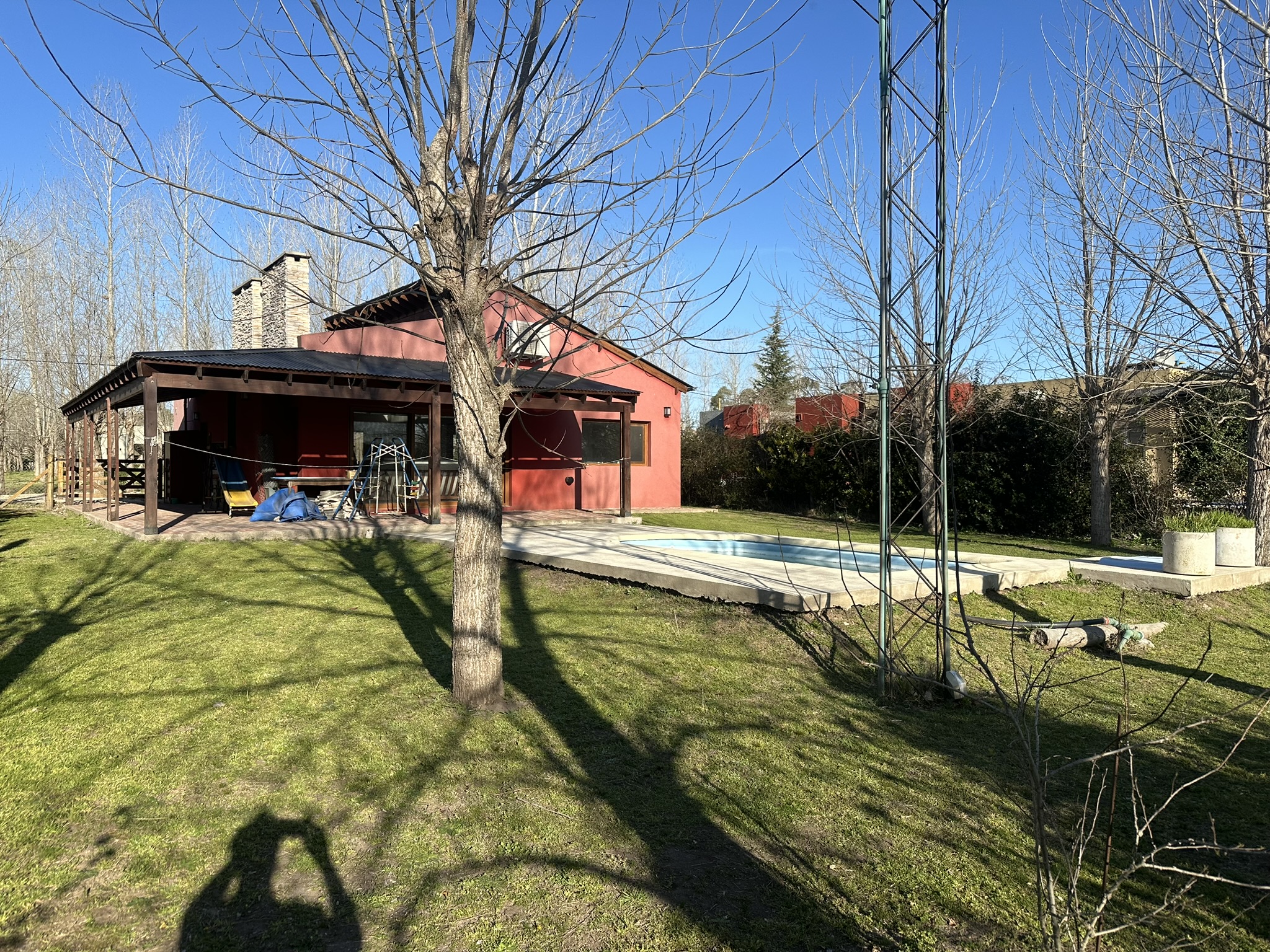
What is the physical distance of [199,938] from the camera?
92.3 inches

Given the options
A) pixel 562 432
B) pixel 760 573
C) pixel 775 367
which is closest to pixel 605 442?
pixel 562 432

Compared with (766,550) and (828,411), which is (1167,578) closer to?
(766,550)

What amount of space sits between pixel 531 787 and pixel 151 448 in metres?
8.19

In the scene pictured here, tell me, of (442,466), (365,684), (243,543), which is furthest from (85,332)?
(365,684)

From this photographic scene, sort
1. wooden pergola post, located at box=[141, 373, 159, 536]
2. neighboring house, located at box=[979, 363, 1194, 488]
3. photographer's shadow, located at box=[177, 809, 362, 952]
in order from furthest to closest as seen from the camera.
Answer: neighboring house, located at box=[979, 363, 1194, 488] < wooden pergola post, located at box=[141, 373, 159, 536] < photographer's shadow, located at box=[177, 809, 362, 952]

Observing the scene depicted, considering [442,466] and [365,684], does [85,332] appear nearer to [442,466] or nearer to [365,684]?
[442,466]

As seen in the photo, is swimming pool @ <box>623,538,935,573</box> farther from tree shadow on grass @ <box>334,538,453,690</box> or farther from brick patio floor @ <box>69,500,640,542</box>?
tree shadow on grass @ <box>334,538,453,690</box>

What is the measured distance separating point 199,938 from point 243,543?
7.65 m

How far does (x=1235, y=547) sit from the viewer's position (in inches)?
306

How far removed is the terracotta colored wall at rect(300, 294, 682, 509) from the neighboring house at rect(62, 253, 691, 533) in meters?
0.03

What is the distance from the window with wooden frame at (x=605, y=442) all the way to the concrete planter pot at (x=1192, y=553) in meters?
10.0

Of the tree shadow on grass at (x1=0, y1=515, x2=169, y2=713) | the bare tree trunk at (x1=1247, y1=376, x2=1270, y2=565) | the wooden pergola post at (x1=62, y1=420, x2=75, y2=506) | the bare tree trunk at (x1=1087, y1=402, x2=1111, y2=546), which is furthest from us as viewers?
the wooden pergola post at (x1=62, y1=420, x2=75, y2=506)

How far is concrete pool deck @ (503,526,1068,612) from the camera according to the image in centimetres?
597

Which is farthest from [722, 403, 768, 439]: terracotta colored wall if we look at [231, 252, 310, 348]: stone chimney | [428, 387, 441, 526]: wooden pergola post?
[428, 387, 441, 526]: wooden pergola post
